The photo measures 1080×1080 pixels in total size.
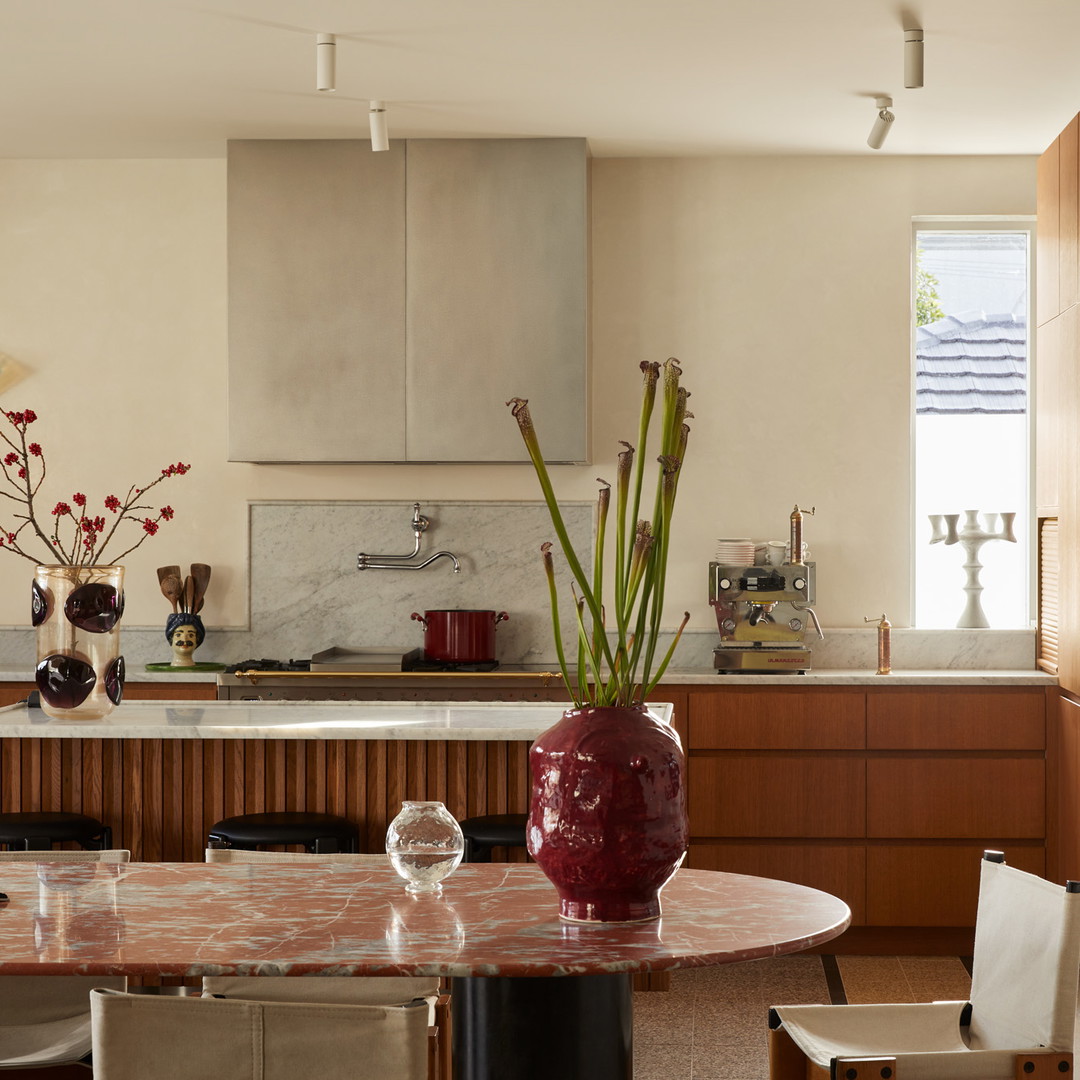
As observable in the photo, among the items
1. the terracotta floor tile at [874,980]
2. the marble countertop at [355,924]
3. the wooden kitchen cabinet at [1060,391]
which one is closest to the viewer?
the marble countertop at [355,924]

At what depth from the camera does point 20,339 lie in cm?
545

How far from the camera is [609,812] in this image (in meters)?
1.82

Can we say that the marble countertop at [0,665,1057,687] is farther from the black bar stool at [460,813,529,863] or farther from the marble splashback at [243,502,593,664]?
the black bar stool at [460,813,529,863]

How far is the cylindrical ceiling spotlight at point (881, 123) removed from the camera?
4508mm

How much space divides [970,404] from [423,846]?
3.99 meters

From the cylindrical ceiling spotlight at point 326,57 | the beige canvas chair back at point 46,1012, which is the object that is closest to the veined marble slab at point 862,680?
the cylindrical ceiling spotlight at point 326,57

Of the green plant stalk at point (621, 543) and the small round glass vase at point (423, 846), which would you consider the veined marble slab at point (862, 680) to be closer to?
the small round glass vase at point (423, 846)

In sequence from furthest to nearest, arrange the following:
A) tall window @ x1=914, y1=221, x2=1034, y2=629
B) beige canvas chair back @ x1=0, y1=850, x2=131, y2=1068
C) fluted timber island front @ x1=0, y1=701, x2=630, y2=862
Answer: tall window @ x1=914, y1=221, x2=1034, y2=629, fluted timber island front @ x1=0, y1=701, x2=630, y2=862, beige canvas chair back @ x1=0, y1=850, x2=131, y2=1068

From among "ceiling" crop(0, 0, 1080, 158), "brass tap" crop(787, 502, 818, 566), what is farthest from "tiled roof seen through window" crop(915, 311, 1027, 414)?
"brass tap" crop(787, 502, 818, 566)

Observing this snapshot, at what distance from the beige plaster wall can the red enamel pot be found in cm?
51

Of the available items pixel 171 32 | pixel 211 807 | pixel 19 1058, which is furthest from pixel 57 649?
pixel 171 32

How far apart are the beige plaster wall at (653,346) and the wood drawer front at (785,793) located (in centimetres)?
79

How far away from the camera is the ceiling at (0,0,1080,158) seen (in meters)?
3.84

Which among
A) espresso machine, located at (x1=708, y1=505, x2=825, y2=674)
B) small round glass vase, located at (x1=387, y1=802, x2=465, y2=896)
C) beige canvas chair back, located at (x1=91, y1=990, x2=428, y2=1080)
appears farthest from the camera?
espresso machine, located at (x1=708, y1=505, x2=825, y2=674)
